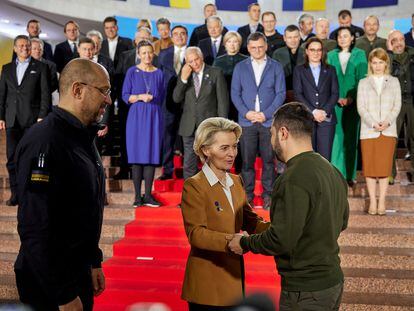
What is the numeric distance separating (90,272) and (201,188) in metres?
0.61

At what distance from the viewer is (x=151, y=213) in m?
5.32

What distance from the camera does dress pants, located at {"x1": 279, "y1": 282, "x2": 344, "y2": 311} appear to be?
6.58ft

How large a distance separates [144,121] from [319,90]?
1.86m

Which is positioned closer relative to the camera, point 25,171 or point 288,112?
point 25,171

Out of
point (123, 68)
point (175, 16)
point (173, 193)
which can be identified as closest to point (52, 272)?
point (173, 193)

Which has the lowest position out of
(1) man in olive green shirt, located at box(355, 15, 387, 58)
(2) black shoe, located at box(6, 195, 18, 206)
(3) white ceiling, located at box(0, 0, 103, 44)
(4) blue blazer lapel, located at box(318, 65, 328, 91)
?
(2) black shoe, located at box(6, 195, 18, 206)

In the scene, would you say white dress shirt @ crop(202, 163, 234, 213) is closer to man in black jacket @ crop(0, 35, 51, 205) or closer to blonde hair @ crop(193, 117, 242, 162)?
blonde hair @ crop(193, 117, 242, 162)

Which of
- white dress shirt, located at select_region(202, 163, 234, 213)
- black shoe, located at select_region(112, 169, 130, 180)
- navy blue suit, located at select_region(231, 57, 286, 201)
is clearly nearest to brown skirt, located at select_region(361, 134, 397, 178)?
navy blue suit, located at select_region(231, 57, 286, 201)

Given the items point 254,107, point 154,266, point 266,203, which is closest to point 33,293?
point 154,266

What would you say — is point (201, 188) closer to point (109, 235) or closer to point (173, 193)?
point (109, 235)

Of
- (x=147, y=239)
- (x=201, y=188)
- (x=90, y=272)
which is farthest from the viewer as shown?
(x=147, y=239)

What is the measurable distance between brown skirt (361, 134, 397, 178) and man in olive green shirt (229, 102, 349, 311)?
3.25 metres

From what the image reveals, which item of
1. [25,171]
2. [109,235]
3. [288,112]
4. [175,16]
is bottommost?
[109,235]

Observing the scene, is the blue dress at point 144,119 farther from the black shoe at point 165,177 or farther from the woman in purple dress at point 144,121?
the black shoe at point 165,177
